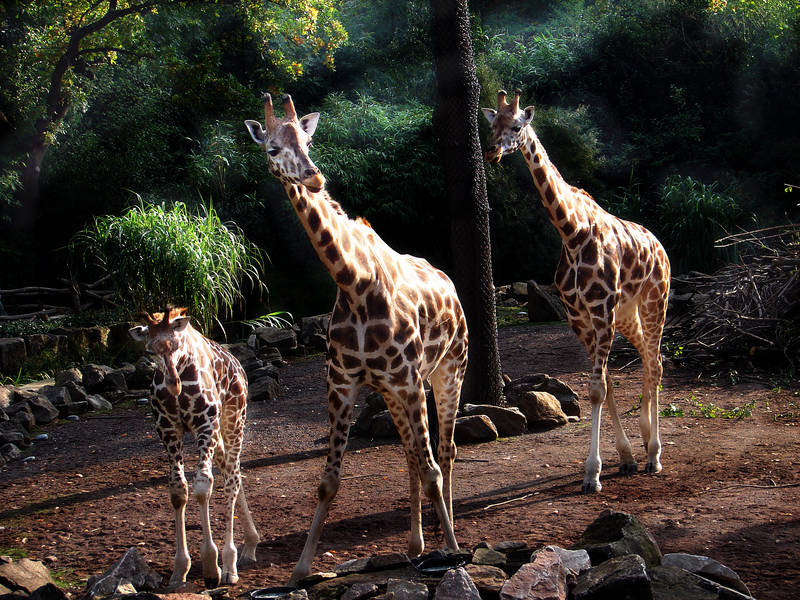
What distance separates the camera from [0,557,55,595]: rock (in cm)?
444

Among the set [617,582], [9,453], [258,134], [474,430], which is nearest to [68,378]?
[9,453]

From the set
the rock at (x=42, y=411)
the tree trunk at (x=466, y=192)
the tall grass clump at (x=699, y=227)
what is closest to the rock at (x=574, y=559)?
the tree trunk at (x=466, y=192)

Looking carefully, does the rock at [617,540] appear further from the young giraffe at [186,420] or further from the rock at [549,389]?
the rock at [549,389]

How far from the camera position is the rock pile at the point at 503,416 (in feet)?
25.5

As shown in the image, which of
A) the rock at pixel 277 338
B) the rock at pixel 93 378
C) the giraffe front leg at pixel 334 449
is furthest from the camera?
the rock at pixel 277 338

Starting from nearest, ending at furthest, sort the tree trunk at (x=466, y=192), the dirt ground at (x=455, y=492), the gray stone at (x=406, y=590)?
1. the gray stone at (x=406, y=590)
2. the dirt ground at (x=455, y=492)
3. the tree trunk at (x=466, y=192)

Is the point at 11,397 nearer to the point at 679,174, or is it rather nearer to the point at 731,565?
the point at 731,565

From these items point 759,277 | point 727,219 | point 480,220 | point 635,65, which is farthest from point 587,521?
point 635,65

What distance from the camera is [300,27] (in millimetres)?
16625

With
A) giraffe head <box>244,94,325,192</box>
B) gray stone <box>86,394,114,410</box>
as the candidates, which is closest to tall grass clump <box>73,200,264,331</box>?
gray stone <box>86,394,114,410</box>

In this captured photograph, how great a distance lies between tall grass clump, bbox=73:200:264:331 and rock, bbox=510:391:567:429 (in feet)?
15.8

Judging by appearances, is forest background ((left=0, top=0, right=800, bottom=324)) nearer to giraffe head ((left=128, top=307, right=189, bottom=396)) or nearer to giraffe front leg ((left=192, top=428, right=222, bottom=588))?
giraffe head ((left=128, top=307, right=189, bottom=396))

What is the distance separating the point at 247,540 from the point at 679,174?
1665 centimetres

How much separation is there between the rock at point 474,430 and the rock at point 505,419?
228mm
